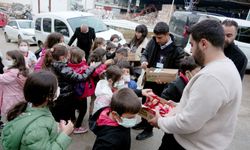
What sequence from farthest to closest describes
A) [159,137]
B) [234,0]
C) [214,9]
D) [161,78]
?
[214,9], [234,0], [159,137], [161,78]

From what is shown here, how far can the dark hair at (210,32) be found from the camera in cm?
177

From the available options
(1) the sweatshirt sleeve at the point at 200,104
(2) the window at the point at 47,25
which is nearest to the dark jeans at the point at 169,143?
(1) the sweatshirt sleeve at the point at 200,104

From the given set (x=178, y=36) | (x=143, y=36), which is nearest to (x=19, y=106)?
(x=143, y=36)

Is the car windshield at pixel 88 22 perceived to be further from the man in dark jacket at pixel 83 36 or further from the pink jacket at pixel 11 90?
the pink jacket at pixel 11 90

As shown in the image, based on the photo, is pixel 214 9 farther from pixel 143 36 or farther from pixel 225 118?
pixel 225 118

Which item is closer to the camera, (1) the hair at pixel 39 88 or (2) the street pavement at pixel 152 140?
(1) the hair at pixel 39 88

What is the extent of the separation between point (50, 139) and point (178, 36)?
896cm

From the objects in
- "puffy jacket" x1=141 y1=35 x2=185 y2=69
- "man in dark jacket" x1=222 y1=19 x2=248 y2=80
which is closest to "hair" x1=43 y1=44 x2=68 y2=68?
"puffy jacket" x1=141 y1=35 x2=185 y2=69

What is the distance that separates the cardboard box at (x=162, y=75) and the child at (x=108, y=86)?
0.41 metres

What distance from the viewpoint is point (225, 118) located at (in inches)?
73.3

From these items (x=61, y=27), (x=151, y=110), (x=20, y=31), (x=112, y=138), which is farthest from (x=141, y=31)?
(x=20, y=31)

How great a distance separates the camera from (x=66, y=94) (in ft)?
12.7

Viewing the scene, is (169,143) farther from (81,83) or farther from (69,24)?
(69,24)

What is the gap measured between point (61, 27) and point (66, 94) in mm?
6216
